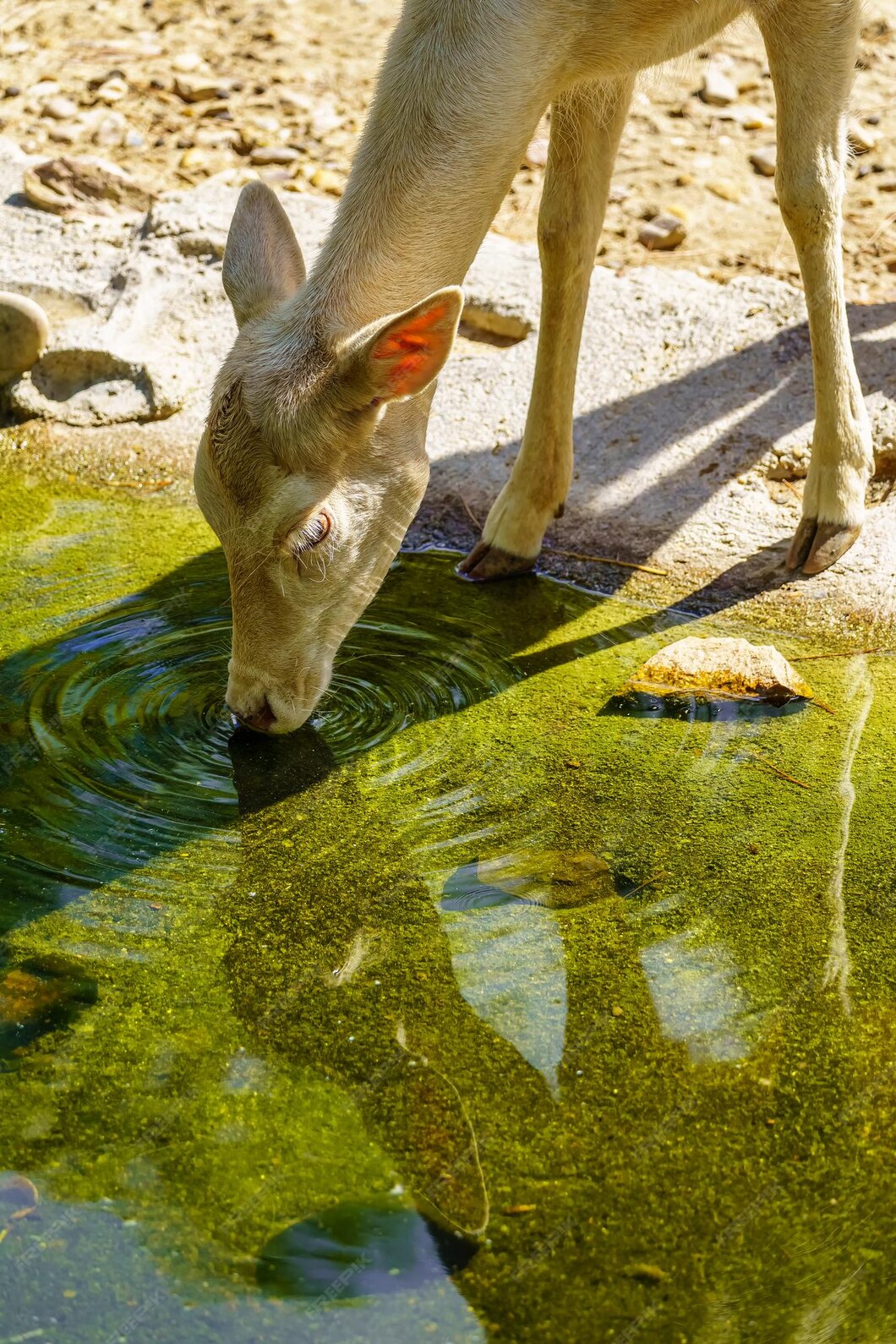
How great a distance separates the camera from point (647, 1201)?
8.51ft

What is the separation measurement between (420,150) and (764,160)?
4.70 meters

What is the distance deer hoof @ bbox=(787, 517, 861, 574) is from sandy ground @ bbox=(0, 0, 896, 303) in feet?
6.62

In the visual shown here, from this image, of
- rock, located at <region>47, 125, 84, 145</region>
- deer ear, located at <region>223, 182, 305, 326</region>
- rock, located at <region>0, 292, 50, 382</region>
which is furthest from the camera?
rock, located at <region>47, 125, 84, 145</region>

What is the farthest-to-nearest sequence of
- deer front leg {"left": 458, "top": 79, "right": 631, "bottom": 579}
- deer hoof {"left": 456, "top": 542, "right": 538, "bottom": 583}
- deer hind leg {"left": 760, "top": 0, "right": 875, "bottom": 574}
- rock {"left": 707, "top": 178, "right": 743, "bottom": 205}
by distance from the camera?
rock {"left": 707, "top": 178, "right": 743, "bottom": 205} → deer hoof {"left": 456, "top": 542, "right": 538, "bottom": 583} → deer front leg {"left": 458, "top": 79, "right": 631, "bottom": 579} → deer hind leg {"left": 760, "top": 0, "right": 875, "bottom": 574}

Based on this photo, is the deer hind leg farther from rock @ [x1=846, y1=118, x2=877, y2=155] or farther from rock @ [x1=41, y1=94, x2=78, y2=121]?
rock @ [x1=41, y1=94, x2=78, y2=121]

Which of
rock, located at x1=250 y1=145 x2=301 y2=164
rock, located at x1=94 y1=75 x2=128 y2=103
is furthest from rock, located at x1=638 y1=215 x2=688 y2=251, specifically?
rock, located at x1=94 y1=75 x2=128 y2=103

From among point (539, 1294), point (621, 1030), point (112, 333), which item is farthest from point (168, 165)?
point (539, 1294)

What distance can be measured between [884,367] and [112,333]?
320 cm

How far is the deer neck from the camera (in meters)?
3.79

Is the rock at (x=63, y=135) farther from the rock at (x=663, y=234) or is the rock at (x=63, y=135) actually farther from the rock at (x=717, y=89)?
the rock at (x=717, y=89)

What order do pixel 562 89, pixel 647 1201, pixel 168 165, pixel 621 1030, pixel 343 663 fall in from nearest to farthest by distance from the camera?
pixel 647 1201 < pixel 621 1030 < pixel 562 89 < pixel 343 663 < pixel 168 165

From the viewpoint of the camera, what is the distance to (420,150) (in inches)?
150

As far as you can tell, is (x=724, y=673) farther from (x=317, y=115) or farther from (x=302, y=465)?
(x=317, y=115)

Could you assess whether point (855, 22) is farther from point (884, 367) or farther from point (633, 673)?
point (633, 673)
